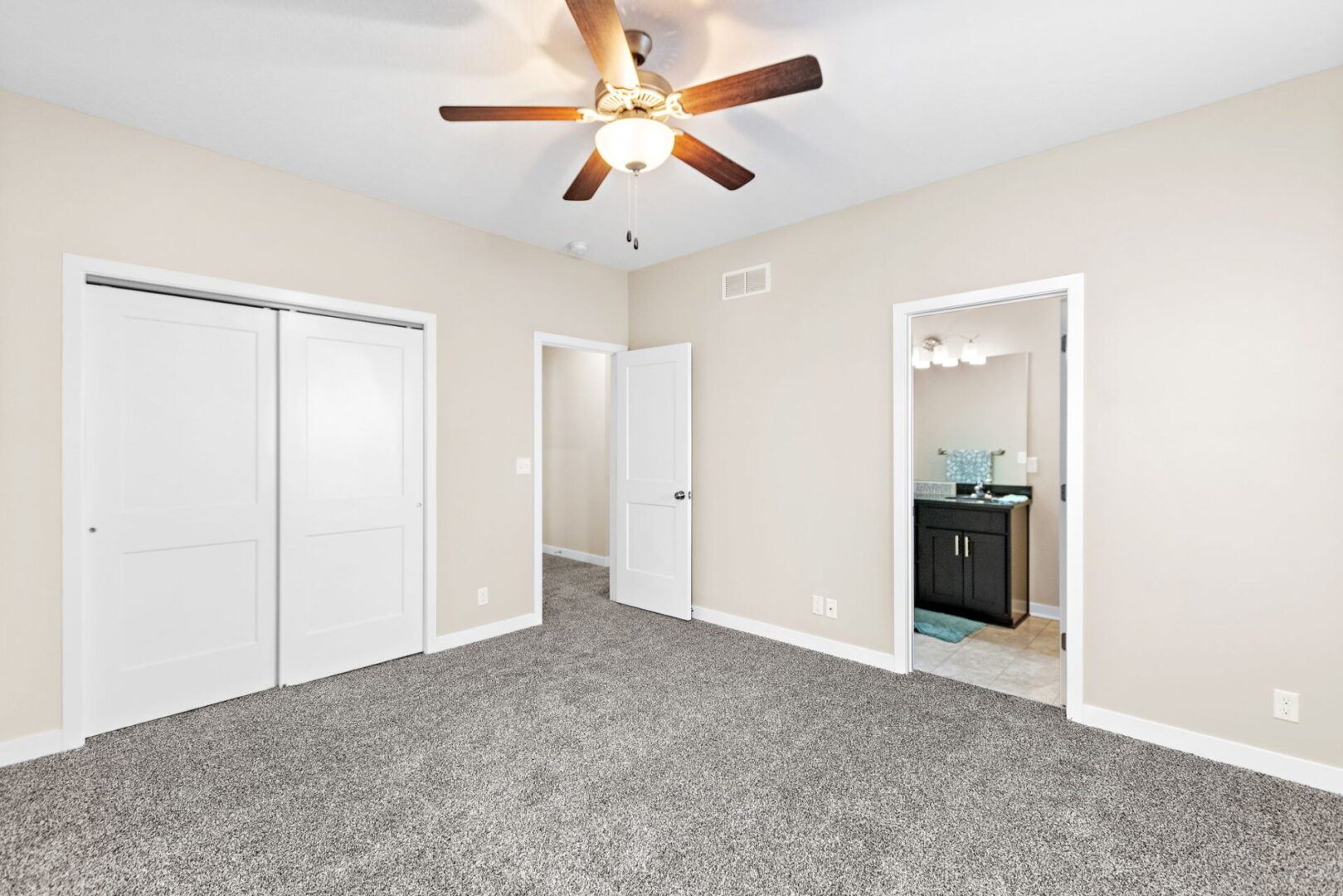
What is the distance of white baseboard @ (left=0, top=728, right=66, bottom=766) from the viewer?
2.44m

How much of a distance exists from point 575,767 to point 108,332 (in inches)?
110

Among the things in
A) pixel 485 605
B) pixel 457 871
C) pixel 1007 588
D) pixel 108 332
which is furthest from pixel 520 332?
pixel 1007 588

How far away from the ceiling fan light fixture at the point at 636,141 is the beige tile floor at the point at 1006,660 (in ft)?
9.94

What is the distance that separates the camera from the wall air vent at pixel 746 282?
4.05 meters

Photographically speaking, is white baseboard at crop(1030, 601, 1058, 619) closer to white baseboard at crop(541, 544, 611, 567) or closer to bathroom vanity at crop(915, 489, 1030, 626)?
bathroom vanity at crop(915, 489, 1030, 626)

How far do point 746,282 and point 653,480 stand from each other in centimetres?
158

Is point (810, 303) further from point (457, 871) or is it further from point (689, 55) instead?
point (457, 871)

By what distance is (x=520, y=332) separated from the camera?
422cm

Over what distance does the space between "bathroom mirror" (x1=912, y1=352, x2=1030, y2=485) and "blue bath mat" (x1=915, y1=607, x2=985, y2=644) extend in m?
1.09

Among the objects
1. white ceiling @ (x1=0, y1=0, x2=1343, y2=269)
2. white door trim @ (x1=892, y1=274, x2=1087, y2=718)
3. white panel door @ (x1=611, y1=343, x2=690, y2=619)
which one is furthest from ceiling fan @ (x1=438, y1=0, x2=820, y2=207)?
white panel door @ (x1=611, y1=343, x2=690, y2=619)

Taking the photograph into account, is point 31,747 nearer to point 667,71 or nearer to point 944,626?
point 667,71

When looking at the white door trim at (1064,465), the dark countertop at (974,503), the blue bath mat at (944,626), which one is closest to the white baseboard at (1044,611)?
the blue bath mat at (944,626)

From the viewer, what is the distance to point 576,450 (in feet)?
21.9

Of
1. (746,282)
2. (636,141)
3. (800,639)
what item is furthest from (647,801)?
(746,282)
